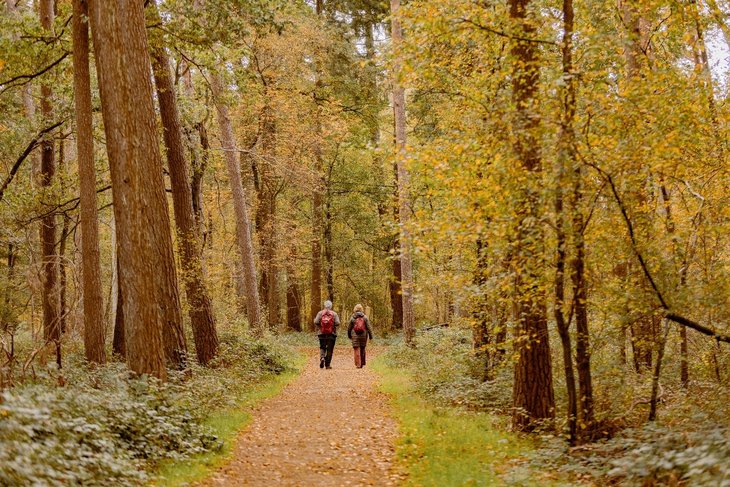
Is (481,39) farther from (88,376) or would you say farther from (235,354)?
(235,354)

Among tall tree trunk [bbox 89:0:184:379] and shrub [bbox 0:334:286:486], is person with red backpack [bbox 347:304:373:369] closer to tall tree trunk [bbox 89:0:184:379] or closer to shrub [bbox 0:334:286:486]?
shrub [bbox 0:334:286:486]

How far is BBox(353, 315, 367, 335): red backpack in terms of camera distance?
17.5 m

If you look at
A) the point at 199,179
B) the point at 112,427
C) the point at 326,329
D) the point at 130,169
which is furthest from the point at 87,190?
the point at 326,329

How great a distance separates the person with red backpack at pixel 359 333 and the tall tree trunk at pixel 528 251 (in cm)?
920

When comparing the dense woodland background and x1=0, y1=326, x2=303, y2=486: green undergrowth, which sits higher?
the dense woodland background

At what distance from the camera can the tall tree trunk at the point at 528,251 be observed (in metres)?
6.38

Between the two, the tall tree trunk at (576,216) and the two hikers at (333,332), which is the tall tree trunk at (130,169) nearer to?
the tall tree trunk at (576,216)

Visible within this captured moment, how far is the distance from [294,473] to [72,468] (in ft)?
8.81

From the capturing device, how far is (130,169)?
8625 mm

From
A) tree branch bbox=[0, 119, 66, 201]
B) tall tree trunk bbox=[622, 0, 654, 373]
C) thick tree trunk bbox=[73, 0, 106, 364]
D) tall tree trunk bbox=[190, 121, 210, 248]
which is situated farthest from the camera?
tall tree trunk bbox=[190, 121, 210, 248]

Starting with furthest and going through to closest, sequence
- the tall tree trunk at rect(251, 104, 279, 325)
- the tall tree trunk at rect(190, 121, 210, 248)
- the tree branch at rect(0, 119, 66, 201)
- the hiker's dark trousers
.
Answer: the tall tree trunk at rect(251, 104, 279, 325) → the hiker's dark trousers → the tall tree trunk at rect(190, 121, 210, 248) → the tree branch at rect(0, 119, 66, 201)

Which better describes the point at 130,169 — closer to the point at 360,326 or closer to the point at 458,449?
the point at 458,449

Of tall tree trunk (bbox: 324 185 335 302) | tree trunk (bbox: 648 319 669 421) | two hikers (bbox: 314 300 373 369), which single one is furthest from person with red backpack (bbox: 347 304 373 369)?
tall tree trunk (bbox: 324 185 335 302)

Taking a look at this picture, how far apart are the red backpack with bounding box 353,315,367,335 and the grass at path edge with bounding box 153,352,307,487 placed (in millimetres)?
3118
